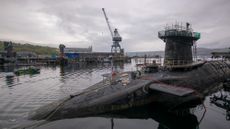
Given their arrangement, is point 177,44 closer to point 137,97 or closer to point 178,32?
point 178,32

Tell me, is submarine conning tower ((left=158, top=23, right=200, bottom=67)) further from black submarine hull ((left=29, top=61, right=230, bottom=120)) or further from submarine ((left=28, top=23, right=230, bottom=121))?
black submarine hull ((left=29, top=61, right=230, bottom=120))

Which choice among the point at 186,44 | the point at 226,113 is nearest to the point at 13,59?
the point at 186,44

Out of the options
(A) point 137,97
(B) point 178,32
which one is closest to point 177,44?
(B) point 178,32

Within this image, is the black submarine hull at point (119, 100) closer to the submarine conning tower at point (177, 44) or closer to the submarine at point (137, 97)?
the submarine at point (137, 97)

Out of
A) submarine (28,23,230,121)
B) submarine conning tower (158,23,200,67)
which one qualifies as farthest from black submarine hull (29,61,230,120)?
submarine conning tower (158,23,200,67)

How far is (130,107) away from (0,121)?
37.1ft

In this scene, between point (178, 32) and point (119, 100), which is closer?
point (119, 100)

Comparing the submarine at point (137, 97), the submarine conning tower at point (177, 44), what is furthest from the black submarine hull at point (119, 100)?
the submarine conning tower at point (177, 44)

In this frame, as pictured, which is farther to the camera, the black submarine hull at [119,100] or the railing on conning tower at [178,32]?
the railing on conning tower at [178,32]

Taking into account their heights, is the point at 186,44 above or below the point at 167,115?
above

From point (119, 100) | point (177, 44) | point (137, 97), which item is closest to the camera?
point (119, 100)

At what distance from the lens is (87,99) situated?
1750cm

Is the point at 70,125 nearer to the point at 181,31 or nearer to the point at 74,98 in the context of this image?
the point at 74,98

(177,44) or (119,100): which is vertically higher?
(177,44)
